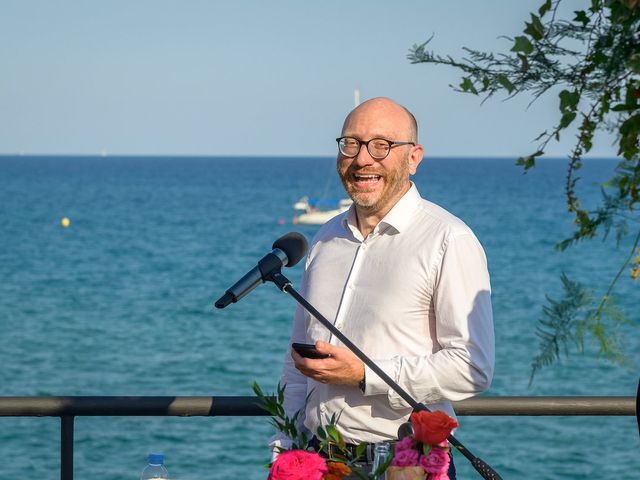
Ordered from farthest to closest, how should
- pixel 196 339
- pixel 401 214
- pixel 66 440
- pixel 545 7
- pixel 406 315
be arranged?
pixel 196 339 < pixel 66 440 < pixel 401 214 < pixel 406 315 < pixel 545 7

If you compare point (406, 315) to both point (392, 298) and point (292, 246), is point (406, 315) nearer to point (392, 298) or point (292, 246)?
point (392, 298)

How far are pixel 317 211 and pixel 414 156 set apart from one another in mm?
59836

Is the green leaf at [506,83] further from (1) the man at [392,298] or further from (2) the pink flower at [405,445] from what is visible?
(2) the pink flower at [405,445]

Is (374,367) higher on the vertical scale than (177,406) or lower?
higher

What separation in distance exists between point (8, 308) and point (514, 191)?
64986 millimetres

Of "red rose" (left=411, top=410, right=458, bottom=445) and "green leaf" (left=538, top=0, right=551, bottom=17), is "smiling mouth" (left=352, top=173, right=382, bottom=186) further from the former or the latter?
"red rose" (left=411, top=410, right=458, bottom=445)

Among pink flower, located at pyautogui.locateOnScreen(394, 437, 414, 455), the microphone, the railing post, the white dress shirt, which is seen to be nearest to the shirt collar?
the white dress shirt

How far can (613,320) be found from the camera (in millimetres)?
2760

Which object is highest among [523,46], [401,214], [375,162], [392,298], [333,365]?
[523,46]

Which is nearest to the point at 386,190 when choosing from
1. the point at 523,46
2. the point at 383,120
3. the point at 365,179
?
the point at 365,179

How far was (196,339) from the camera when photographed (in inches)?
1046

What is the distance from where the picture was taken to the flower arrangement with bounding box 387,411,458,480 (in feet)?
6.86

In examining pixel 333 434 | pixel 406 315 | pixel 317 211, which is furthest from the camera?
pixel 317 211

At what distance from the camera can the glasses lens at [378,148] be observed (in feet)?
9.46
